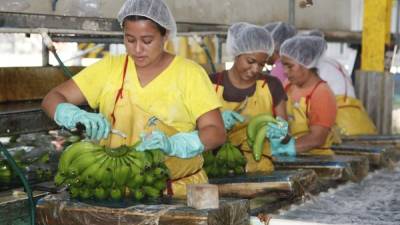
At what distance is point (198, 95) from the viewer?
12.2 feet

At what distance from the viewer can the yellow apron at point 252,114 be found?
17.6ft

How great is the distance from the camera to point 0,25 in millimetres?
4980

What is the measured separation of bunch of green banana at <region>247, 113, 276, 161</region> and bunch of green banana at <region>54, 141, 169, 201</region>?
1.59 m

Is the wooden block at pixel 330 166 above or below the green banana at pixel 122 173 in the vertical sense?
below

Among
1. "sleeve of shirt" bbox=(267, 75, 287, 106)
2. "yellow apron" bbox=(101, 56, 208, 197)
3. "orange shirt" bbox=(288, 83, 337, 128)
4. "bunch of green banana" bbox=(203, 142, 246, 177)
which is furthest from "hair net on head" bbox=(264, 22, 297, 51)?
"yellow apron" bbox=(101, 56, 208, 197)

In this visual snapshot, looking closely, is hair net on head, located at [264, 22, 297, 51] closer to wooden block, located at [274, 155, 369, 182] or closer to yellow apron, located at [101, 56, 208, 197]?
wooden block, located at [274, 155, 369, 182]

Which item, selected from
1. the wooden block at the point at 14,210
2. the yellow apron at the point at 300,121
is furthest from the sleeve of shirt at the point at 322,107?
the wooden block at the point at 14,210

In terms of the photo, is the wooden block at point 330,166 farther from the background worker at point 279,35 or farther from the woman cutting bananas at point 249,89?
the background worker at point 279,35

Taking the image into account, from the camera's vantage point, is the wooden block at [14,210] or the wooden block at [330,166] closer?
the wooden block at [14,210]

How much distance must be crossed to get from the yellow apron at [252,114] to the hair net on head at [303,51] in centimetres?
100

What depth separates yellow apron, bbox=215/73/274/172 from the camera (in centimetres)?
538

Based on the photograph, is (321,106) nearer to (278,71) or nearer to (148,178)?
(278,71)

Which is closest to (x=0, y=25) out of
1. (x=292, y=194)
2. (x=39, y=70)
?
(x=39, y=70)

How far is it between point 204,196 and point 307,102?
3.06 m
